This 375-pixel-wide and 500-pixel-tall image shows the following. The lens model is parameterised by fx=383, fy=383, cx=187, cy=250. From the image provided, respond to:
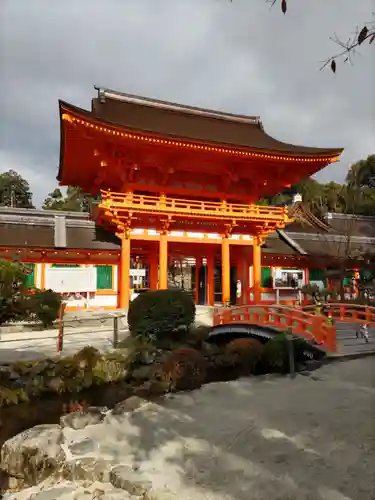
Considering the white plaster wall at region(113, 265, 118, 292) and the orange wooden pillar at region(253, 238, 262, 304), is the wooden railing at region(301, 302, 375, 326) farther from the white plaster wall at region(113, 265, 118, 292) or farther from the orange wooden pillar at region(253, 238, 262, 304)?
the white plaster wall at region(113, 265, 118, 292)

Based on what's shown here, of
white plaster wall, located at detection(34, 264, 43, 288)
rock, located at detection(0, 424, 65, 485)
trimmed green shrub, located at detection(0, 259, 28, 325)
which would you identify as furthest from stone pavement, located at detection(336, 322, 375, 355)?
white plaster wall, located at detection(34, 264, 43, 288)

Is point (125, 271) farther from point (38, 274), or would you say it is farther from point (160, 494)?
point (160, 494)

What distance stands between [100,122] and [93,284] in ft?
21.5

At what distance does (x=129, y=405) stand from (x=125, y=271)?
7.88 metres

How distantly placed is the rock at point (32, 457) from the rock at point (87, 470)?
0.19 m

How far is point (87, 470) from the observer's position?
5352mm

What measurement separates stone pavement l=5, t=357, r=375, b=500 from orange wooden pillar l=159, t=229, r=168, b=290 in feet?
24.0

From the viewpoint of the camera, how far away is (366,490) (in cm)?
420

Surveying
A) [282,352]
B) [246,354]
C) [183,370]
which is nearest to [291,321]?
[282,352]

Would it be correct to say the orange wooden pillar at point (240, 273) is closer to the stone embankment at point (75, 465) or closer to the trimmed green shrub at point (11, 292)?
the trimmed green shrub at point (11, 292)

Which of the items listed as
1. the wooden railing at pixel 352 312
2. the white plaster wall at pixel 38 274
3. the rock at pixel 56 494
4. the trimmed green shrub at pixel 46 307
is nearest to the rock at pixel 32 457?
the rock at pixel 56 494

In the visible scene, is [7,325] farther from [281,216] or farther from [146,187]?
[281,216]

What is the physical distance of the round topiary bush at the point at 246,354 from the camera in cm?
1052

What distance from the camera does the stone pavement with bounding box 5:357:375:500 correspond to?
14.9 ft
